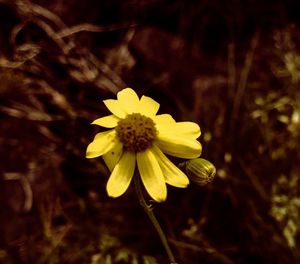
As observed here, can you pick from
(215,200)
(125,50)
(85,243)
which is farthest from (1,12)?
(215,200)

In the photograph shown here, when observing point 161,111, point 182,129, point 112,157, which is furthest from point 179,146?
point 161,111

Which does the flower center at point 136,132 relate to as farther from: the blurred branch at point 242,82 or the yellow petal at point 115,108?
the blurred branch at point 242,82

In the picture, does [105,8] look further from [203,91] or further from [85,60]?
[203,91]

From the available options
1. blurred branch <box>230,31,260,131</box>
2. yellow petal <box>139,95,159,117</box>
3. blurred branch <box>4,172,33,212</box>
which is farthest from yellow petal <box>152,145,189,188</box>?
blurred branch <box>4,172,33,212</box>

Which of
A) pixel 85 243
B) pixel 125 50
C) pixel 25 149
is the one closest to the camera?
pixel 85 243

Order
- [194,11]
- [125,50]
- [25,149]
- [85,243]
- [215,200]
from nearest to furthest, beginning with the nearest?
1. [85,243]
2. [215,200]
3. [25,149]
4. [125,50]
5. [194,11]

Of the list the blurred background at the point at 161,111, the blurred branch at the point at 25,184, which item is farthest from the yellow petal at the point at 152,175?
the blurred branch at the point at 25,184
